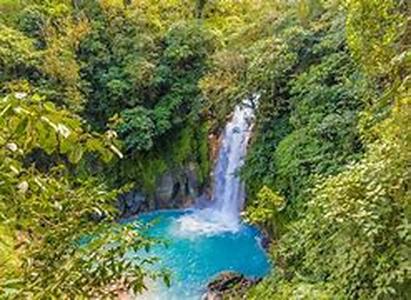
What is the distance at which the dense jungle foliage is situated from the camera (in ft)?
5.48

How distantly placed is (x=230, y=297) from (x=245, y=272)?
5.02 ft

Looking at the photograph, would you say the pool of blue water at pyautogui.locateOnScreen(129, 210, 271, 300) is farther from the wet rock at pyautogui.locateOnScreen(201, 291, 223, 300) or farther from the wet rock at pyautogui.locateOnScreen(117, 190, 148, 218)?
the wet rock at pyautogui.locateOnScreen(117, 190, 148, 218)

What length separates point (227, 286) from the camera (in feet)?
29.9

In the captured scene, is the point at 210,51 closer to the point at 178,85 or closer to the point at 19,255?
the point at 178,85

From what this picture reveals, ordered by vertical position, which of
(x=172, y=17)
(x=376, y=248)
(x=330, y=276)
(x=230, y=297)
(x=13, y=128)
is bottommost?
(x=13, y=128)

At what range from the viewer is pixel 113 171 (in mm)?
13625

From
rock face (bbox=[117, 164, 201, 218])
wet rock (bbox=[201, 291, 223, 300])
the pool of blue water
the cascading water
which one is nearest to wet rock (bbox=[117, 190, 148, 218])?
rock face (bbox=[117, 164, 201, 218])

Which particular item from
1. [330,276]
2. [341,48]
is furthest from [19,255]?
[341,48]

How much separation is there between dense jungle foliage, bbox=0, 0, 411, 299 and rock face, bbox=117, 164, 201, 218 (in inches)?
8.0

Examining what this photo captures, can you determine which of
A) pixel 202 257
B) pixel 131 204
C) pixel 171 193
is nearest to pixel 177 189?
pixel 171 193

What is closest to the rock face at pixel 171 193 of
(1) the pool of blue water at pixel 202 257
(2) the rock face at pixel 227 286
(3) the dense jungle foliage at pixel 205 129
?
(3) the dense jungle foliage at pixel 205 129

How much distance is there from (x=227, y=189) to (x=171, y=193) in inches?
59.8

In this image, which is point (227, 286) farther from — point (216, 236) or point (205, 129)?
point (205, 129)

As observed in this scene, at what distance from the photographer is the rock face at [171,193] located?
13.6 meters
